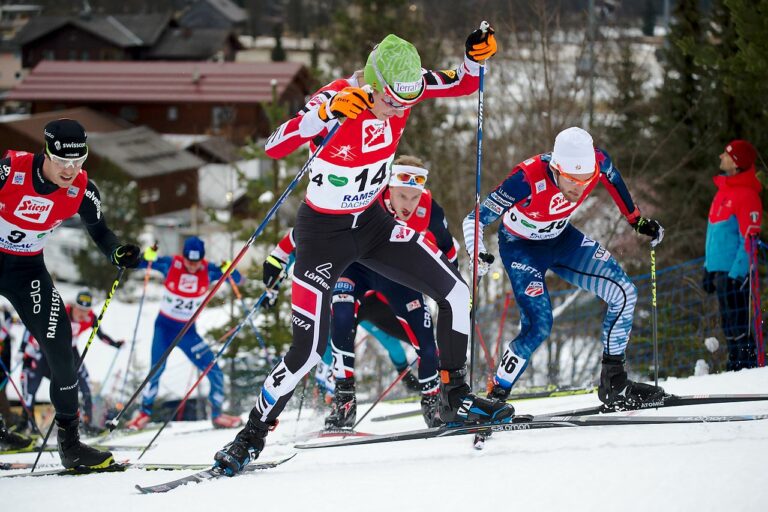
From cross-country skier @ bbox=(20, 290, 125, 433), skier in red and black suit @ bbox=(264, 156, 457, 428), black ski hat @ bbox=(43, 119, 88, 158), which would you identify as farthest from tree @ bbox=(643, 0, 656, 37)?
black ski hat @ bbox=(43, 119, 88, 158)

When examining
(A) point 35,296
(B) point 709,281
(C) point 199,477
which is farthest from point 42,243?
(B) point 709,281

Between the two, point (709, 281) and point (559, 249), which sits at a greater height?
point (559, 249)

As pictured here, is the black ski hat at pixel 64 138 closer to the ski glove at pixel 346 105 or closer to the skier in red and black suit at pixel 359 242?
the skier in red and black suit at pixel 359 242

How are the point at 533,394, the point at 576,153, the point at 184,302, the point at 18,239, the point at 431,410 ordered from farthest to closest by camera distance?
the point at 184,302, the point at 533,394, the point at 431,410, the point at 18,239, the point at 576,153

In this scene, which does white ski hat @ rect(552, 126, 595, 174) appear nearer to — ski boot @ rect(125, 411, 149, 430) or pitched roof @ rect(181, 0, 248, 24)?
ski boot @ rect(125, 411, 149, 430)

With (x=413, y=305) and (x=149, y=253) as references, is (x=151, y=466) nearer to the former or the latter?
(x=413, y=305)

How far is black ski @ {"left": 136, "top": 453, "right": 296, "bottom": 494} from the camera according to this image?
4176 mm

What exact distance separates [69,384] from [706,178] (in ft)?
40.0

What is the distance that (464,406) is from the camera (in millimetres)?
4672

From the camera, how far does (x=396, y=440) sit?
4840 mm

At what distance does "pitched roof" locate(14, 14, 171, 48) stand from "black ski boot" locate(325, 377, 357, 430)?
52140mm

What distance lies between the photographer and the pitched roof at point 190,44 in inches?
2173

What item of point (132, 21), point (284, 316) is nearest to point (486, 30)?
point (284, 316)

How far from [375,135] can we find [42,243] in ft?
7.20
